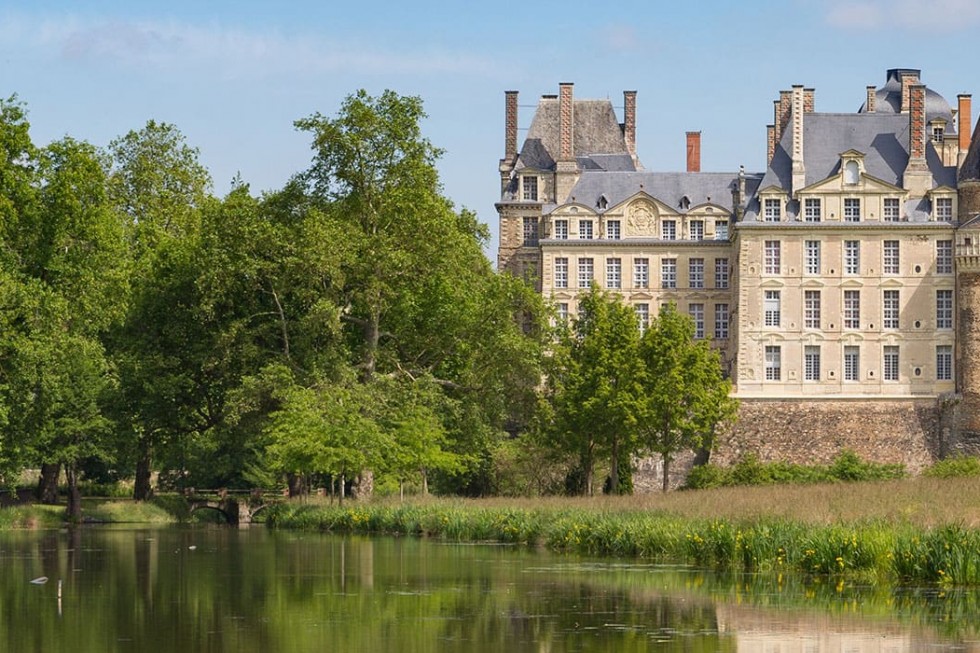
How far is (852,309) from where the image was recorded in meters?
71.6

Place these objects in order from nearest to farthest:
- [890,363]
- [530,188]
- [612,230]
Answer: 1. [890,363]
2. [612,230]
3. [530,188]

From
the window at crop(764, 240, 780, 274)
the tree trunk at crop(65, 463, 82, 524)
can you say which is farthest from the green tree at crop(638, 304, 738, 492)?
the tree trunk at crop(65, 463, 82, 524)

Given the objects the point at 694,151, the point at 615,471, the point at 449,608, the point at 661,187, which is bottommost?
the point at 449,608

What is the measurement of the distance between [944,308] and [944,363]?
2.05m

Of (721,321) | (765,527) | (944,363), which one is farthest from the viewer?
(721,321)

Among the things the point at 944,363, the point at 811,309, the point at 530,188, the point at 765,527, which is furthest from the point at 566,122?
the point at 765,527

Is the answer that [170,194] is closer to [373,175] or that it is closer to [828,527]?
[373,175]

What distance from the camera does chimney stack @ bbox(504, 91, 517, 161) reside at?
8006 cm

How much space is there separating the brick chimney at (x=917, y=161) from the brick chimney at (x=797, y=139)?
3.83 metres

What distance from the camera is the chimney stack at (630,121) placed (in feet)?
271

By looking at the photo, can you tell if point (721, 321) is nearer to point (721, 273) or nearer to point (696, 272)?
point (721, 273)

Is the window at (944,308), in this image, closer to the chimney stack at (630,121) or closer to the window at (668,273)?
the window at (668,273)

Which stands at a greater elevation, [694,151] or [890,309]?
[694,151]

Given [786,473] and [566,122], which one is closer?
[786,473]
